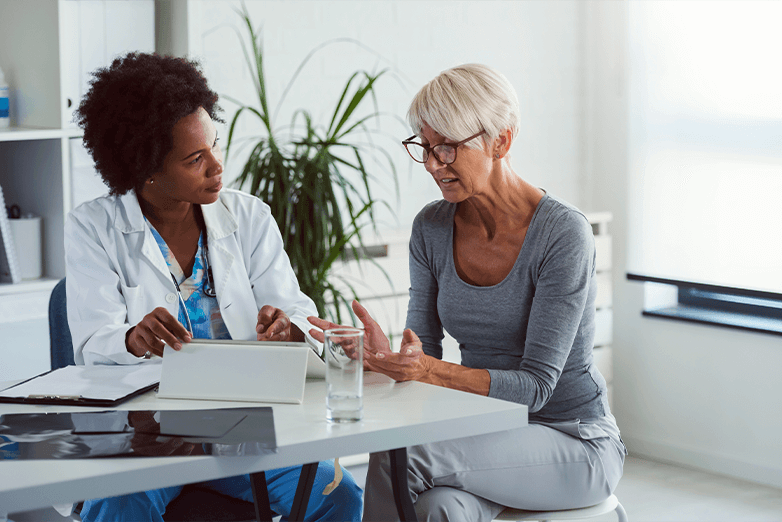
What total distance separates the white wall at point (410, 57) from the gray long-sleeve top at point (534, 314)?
1207 mm

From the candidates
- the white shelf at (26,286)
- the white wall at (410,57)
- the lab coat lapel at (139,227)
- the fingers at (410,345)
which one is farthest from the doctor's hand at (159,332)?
the white wall at (410,57)

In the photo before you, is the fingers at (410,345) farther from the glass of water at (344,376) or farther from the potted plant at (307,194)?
the potted plant at (307,194)

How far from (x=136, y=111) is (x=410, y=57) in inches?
72.0

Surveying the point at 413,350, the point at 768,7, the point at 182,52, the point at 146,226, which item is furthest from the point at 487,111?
the point at 768,7

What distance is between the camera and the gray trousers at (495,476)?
1759 millimetres

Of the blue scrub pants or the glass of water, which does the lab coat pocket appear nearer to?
the blue scrub pants

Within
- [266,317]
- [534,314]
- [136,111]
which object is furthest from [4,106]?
[534,314]

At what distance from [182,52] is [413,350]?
5.17 ft

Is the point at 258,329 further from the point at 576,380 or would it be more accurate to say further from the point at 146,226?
the point at 576,380

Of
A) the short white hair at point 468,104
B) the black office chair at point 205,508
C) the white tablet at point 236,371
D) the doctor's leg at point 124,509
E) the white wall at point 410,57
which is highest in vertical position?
the white wall at point 410,57

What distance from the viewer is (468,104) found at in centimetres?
199

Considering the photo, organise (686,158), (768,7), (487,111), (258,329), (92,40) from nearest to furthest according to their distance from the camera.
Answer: (258,329) < (487,111) < (92,40) < (768,7) < (686,158)

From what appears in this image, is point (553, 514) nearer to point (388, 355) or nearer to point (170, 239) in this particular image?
point (388, 355)

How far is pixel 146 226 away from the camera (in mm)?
2053
